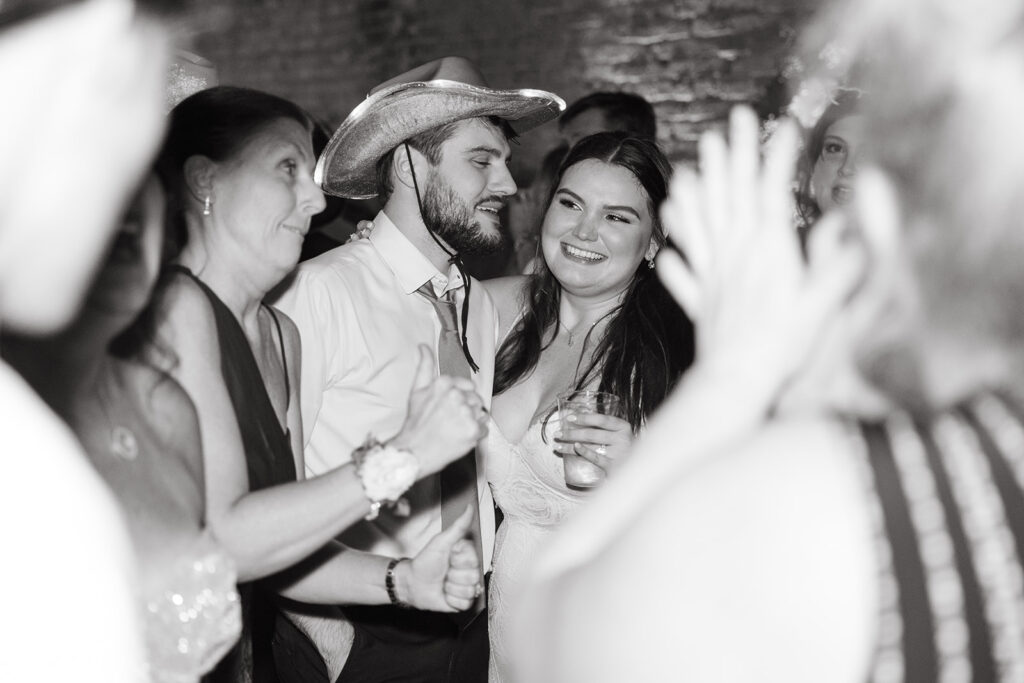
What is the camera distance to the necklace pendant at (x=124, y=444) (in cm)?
120

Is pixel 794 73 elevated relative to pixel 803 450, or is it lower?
elevated

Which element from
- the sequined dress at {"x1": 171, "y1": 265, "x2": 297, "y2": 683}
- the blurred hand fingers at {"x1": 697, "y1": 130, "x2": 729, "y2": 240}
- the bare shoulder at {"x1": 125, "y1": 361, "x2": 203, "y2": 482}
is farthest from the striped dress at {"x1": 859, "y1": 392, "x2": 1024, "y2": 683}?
the sequined dress at {"x1": 171, "y1": 265, "x2": 297, "y2": 683}

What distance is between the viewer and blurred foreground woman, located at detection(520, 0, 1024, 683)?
699mm

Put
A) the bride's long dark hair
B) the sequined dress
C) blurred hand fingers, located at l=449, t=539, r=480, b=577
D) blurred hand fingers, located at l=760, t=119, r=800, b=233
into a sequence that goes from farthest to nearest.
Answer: the bride's long dark hair < blurred hand fingers, located at l=449, t=539, r=480, b=577 < the sequined dress < blurred hand fingers, located at l=760, t=119, r=800, b=233

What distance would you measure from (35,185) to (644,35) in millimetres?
3989

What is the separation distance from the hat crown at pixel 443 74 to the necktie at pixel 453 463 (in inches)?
20.4

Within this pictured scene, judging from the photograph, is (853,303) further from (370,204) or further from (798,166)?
(370,204)

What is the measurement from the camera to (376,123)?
2436 mm

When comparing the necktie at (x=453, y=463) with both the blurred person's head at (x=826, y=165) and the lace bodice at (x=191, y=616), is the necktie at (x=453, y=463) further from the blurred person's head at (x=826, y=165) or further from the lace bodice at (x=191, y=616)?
the blurred person's head at (x=826, y=165)

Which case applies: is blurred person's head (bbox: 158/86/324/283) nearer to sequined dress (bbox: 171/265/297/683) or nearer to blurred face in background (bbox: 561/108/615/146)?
sequined dress (bbox: 171/265/297/683)

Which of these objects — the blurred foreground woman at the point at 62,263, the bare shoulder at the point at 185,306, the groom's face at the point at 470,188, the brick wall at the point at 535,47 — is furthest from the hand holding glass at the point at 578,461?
the brick wall at the point at 535,47

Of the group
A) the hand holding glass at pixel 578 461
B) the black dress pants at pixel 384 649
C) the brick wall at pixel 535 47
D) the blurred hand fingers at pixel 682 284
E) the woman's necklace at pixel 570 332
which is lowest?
the black dress pants at pixel 384 649

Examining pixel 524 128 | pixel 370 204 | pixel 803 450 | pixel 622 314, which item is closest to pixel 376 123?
pixel 524 128

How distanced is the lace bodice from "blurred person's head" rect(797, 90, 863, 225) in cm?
202
